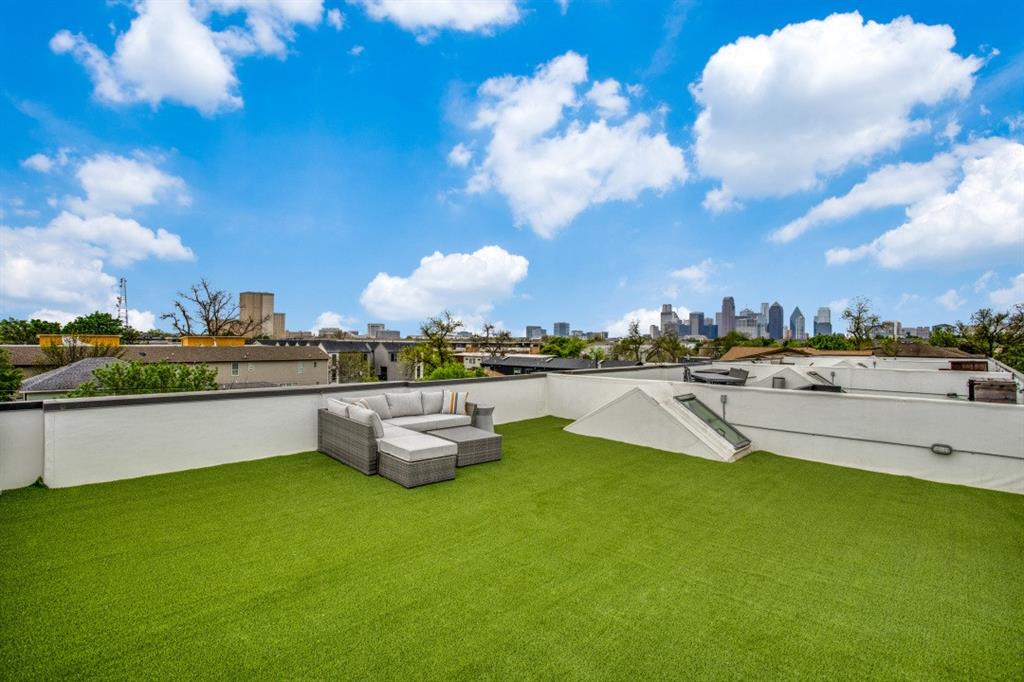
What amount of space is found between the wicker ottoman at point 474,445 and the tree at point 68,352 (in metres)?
29.4

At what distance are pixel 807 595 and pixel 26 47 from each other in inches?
661

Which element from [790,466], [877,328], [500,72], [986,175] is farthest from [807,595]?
[877,328]

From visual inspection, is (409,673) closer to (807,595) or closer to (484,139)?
(807,595)

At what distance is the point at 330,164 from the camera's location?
15.0 metres

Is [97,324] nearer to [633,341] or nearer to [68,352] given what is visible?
[68,352]

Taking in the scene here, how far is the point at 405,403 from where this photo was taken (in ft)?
21.1

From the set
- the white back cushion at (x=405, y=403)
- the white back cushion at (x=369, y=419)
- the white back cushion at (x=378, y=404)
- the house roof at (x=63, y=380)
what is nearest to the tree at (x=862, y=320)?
the white back cushion at (x=405, y=403)

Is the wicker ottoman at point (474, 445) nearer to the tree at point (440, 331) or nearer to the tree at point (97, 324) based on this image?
the tree at point (440, 331)

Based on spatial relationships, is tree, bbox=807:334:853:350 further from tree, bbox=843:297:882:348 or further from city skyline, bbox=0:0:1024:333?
city skyline, bbox=0:0:1024:333

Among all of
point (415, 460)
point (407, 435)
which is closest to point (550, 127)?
point (407, 435)

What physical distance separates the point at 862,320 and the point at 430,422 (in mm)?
51403

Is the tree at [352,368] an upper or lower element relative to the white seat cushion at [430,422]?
lower

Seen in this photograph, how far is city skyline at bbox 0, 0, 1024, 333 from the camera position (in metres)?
9.29

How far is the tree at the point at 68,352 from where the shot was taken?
24.9m
